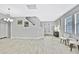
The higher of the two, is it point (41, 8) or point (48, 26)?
point (41, 8)

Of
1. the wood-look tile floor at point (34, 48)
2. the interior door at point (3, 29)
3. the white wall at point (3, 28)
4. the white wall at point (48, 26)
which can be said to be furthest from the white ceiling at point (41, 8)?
the white wall at point (48, 26)

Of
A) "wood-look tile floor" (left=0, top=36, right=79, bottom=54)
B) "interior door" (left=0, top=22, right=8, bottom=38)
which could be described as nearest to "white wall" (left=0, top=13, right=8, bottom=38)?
"interior door" (left=0, top=22, right=8, bottom=38)

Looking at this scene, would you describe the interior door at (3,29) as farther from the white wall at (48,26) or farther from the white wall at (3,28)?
the white wall at (48,26)

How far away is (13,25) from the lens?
1355 centimetres

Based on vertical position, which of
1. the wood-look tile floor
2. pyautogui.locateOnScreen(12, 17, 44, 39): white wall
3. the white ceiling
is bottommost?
the wood-look tile floor

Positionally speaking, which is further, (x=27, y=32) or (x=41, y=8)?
(x=27, y=32)

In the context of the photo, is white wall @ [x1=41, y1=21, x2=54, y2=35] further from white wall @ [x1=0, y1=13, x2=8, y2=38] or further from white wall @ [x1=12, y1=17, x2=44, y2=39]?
white wall @ [x1=0, y1=13, x2=8, y2=38]

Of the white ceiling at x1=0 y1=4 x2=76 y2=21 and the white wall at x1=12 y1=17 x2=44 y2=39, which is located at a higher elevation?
the white ceiling at x1=0 y1=4 x2=76 y2=21

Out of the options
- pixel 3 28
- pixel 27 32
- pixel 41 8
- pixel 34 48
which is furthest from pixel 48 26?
pixel 34 48

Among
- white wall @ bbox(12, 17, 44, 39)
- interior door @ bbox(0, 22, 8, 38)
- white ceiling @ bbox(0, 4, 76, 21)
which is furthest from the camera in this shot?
white wall @ bbox(12, 17, 44, 39)

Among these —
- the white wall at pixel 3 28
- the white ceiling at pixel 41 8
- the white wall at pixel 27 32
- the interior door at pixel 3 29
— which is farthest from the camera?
the white wall at pixel 27 32

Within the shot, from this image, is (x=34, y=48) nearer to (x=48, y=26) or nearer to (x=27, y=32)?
(x=27, y=32)

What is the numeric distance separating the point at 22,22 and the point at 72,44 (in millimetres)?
8428

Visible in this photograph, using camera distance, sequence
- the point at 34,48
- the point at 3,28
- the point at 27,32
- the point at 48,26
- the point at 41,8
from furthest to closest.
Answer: the point at 48,26, the point at 3,28, the point at 27,32, the point at 41,8, the point at 34,48
